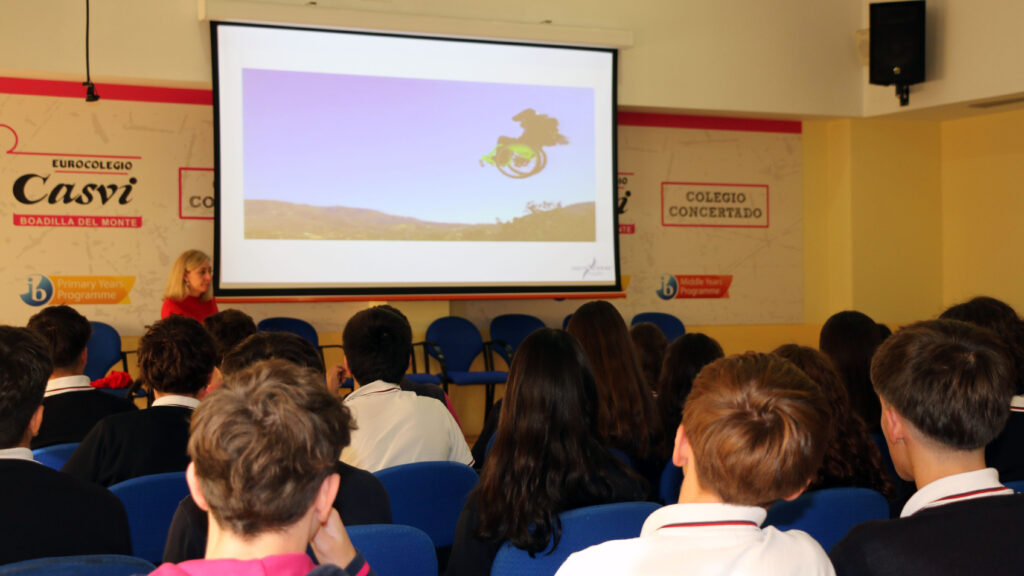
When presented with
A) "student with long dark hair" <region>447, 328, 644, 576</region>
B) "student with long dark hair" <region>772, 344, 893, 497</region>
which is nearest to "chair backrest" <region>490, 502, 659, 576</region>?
"student with long dark hair" <region>447, 328, 644, 576</region>

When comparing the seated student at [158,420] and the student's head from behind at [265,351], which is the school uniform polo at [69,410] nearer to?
the seated student at [158,420]

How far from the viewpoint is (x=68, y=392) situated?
292 centimetres

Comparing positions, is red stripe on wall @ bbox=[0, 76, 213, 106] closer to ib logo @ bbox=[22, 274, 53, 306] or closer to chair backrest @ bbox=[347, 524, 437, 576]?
ib logo @ bbox=[22, 274, 53, 306]

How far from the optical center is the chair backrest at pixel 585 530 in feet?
5.79

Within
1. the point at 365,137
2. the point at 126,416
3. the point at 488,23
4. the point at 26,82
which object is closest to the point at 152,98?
the point at 26,82

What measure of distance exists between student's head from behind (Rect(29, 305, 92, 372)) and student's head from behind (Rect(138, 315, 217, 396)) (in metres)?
0.51

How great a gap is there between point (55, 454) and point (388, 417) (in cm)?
101

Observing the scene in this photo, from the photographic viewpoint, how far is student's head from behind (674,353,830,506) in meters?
1.22

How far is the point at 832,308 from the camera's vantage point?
7797mm

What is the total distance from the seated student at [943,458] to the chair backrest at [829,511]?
343 mm

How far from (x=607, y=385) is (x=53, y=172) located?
464cm

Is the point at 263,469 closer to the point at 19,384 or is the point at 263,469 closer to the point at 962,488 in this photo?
the point at 19,384

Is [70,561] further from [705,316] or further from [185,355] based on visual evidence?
[705,316]

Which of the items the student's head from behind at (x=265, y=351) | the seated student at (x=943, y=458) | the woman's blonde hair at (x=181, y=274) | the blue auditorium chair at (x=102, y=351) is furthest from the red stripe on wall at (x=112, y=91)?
the seated student at (x=943, y=458)
